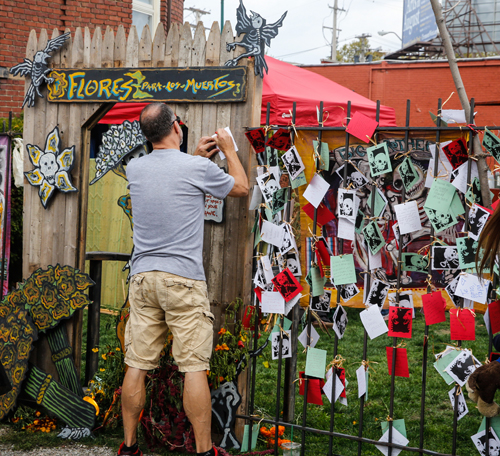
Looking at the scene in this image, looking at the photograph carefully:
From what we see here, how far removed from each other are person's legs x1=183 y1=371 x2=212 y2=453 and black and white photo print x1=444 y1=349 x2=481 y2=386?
1313mm

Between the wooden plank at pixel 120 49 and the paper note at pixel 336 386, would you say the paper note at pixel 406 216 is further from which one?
the wooden plank at pixel 120 49

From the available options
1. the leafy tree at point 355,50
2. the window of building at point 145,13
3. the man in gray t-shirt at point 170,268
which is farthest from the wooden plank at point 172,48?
the leafy tree at point 355,50

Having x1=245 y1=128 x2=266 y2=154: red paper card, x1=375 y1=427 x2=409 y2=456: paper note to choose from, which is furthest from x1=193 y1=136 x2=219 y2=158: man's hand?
x1=375 y1=427 x2=409 y2=456: paper note

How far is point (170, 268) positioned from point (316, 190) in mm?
998

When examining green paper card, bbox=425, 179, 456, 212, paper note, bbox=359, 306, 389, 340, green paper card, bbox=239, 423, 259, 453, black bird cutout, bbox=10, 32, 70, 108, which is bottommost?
green paper card, bbox=239, 423, 259, 453

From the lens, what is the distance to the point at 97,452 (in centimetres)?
364

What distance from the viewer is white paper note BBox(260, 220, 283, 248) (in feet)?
11.5

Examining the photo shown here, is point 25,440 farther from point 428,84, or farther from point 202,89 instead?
point 428,84

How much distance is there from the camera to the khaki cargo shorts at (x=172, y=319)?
3096 mm

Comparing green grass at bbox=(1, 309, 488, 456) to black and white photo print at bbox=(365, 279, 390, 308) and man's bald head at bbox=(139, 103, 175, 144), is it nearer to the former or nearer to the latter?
black and white photo print at bbox=(365, 279, 390, 308)

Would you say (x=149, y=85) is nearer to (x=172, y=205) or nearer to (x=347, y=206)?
(x=172, y=205)

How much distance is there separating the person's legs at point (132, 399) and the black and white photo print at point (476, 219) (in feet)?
6.44

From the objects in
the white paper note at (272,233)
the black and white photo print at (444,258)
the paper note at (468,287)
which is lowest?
the paper note at (468,287)

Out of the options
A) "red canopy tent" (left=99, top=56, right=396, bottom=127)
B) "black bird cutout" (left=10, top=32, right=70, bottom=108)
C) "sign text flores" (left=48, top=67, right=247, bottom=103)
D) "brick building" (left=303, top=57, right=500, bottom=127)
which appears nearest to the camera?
"sign text flores" (left=48, top=67, right=247, bottom=103)
